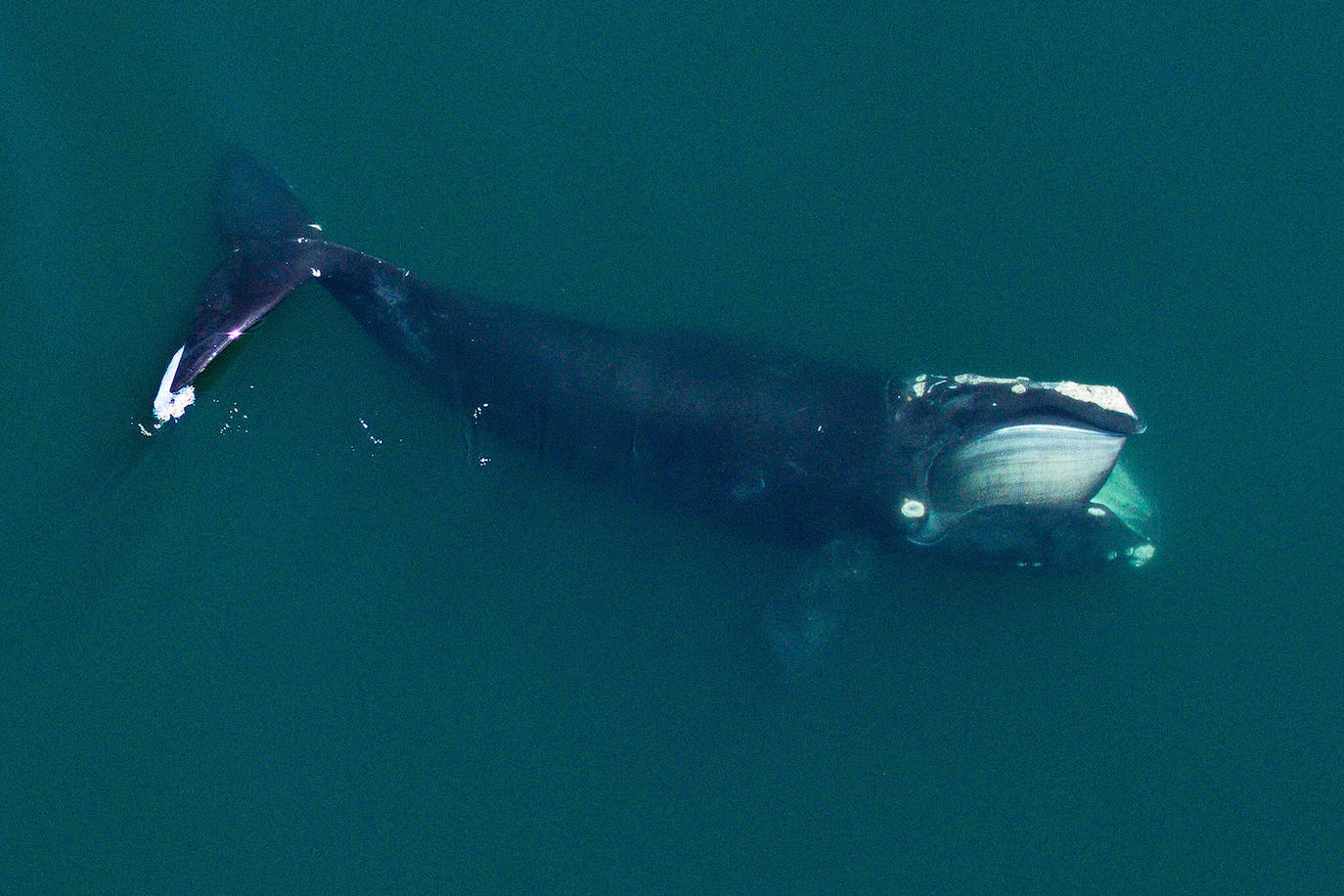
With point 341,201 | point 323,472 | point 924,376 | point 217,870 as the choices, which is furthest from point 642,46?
point 217,870

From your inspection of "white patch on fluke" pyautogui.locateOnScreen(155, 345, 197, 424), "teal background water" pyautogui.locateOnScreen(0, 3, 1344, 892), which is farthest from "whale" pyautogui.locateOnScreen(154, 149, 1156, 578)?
"teal background water" pyautogui.locateOnScreen(0, 3, 1344, 892)

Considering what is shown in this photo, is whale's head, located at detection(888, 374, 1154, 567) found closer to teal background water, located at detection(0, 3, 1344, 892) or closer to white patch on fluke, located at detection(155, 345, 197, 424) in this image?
teal background water, located at detection(0, 3, 1344, 892)

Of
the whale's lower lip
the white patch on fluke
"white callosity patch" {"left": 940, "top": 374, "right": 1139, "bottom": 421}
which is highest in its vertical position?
"white callosity patch" {"left": 940, "top": 374, "right": 1139, "bottom": 421}

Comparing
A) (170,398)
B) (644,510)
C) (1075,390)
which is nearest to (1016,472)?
(1075,390)

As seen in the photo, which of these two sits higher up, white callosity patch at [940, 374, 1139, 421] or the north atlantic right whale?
white callosity patch at [940, 374, 1139, 421]

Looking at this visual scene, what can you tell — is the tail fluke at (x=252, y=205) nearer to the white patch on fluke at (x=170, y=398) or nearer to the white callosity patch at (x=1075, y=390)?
the white patch on fluke at (x=170, y=398)

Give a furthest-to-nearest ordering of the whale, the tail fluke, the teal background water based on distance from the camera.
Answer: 1. the tail fluke
2. the whale
3. the teal background water

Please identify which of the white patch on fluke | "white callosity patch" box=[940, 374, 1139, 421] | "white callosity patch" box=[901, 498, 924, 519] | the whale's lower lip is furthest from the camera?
the white patch on fluke

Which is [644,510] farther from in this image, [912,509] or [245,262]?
[245,262]
